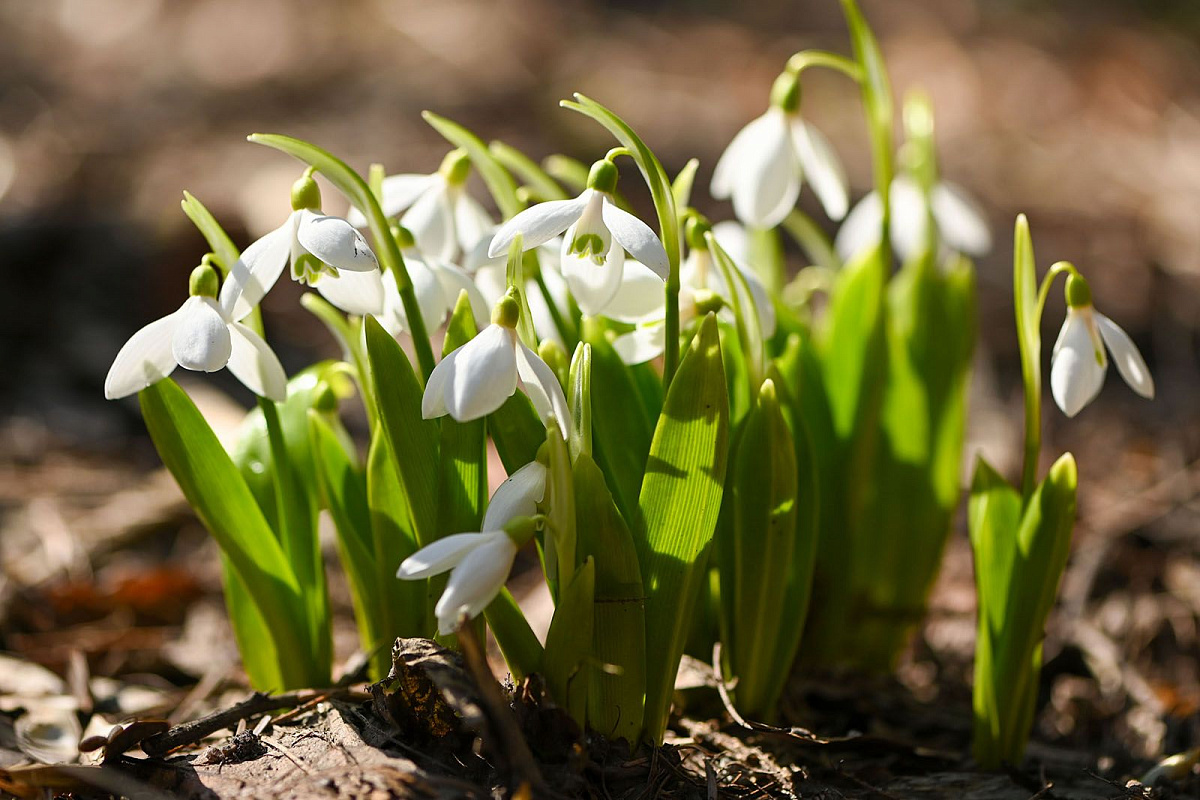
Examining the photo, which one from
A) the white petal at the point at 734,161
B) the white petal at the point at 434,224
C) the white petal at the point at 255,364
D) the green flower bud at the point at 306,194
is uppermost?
the white petal at the point at 734,161

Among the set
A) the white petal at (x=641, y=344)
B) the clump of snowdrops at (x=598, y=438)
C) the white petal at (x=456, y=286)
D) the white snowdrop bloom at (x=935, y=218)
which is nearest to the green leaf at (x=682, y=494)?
the clump of snowdrops at (x=598, y=438)

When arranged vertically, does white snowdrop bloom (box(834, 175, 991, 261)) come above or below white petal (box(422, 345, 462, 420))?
above

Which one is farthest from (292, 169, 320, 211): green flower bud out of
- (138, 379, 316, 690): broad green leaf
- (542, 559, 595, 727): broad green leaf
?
(542, 559, 595, 727): broad green leaf

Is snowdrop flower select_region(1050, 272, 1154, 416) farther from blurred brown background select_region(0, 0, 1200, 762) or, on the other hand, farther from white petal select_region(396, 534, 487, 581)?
blurred brown background select_region(0, 0, 1200, 762)

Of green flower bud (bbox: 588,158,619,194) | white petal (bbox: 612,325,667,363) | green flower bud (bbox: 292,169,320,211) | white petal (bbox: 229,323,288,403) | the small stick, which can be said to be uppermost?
green flower bud (bbox: 588,158,619,194)

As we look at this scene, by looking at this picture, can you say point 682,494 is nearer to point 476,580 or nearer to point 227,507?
point 476,580

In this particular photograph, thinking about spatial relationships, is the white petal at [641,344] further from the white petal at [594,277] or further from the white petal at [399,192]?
the white petal at [399,192]
